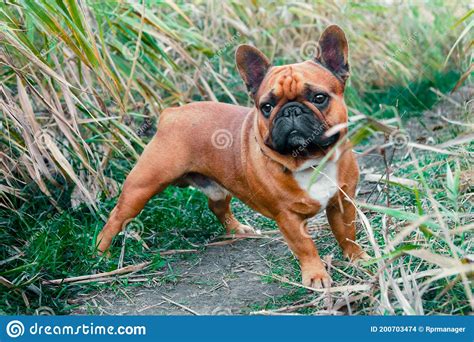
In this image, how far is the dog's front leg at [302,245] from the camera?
3.57 meters

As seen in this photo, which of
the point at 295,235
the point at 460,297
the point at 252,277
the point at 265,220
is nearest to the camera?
the point at 460,297

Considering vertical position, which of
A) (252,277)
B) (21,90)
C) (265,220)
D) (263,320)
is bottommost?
(265,220)

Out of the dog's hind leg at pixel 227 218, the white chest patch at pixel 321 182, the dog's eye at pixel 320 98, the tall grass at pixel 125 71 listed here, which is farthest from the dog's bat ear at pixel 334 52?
the dog's hind leg at pixel 227 218

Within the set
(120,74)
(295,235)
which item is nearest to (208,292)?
(295,235)

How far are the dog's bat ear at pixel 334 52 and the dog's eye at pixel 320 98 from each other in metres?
0.23

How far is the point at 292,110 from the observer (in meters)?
3.41

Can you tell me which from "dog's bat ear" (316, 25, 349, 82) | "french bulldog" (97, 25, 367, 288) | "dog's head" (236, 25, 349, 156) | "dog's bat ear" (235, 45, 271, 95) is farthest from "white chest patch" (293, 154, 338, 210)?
"dog's bat ear" (235, 45, 271, 95)

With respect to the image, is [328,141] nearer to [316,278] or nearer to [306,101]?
[306,101]

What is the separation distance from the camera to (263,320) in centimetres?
279

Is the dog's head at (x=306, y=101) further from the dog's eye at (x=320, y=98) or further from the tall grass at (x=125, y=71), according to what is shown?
the tall grass at (x=125, y=71)

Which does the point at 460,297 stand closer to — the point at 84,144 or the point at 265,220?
the point at 265,220

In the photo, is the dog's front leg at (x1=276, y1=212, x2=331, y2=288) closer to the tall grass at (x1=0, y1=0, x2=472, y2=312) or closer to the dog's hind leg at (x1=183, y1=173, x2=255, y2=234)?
the tall grass at (x1=0, y1=0, x2=472, y2=312)

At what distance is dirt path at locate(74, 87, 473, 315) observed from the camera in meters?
3.55

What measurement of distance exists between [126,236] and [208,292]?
838 millimetres
